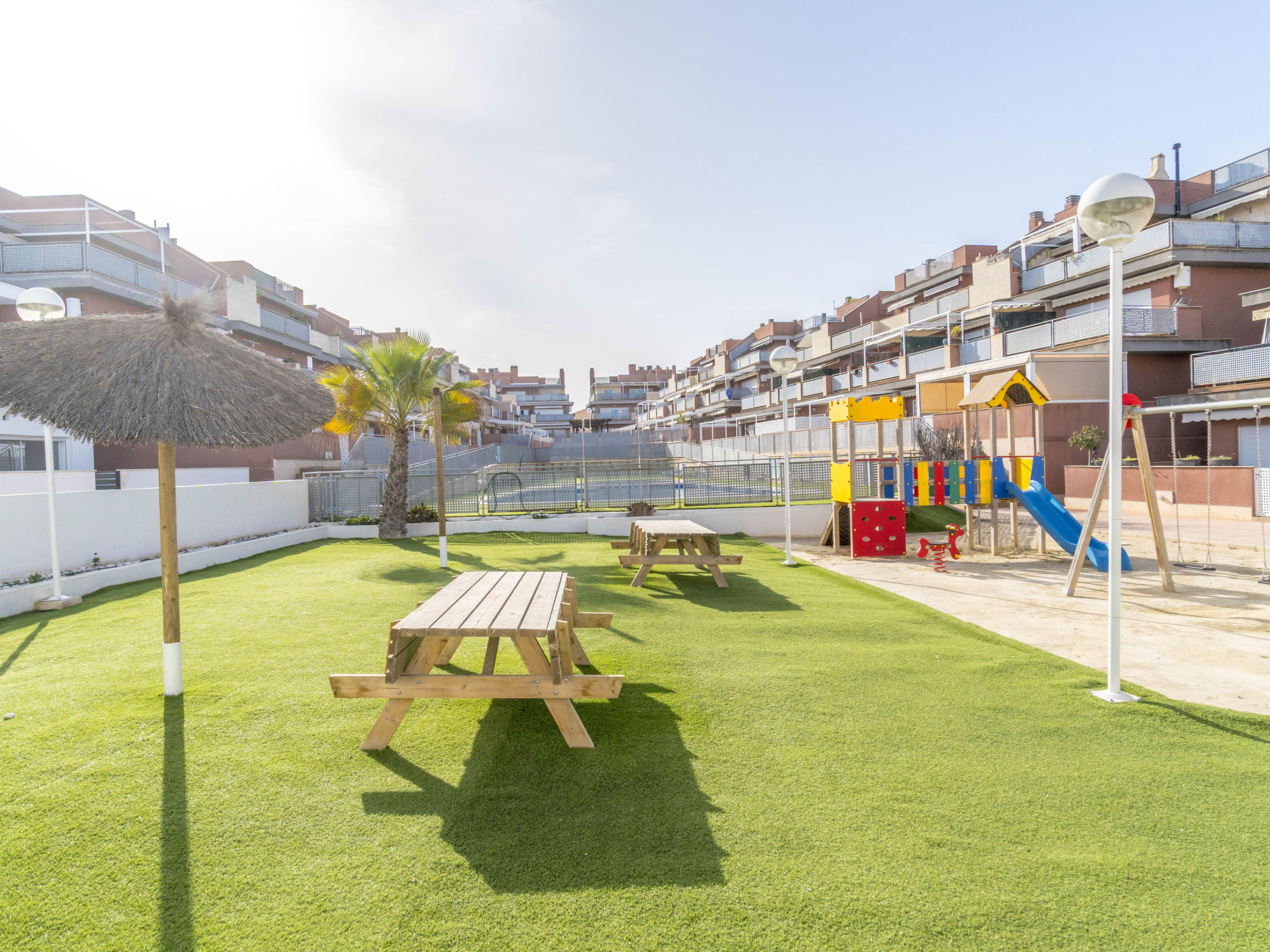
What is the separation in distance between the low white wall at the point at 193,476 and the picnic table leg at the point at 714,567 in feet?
44.5

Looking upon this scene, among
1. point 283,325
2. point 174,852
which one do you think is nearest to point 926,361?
point 283,325

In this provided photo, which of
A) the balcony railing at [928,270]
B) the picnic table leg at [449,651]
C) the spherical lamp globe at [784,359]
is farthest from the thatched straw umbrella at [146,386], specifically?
the balcony railing at [928,270]

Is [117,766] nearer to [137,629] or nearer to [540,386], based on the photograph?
[137,629]

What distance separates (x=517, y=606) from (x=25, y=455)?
19.9 metres

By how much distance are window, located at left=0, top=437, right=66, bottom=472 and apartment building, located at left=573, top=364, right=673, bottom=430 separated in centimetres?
7938

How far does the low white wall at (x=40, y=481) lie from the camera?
14312 mm

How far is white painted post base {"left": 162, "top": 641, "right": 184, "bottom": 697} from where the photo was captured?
4680 millimetres

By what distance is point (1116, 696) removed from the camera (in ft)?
15.1

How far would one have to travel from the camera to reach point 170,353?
4.59m

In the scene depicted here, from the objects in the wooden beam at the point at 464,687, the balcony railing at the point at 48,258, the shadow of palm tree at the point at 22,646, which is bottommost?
the shadow of palm tree at the point at 22,646

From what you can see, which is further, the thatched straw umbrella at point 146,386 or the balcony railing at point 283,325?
the balcony railing at point 283,325

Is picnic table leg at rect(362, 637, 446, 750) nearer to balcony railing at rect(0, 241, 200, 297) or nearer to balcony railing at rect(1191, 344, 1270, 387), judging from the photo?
balcony railing at rect(0, 241, 200, 297)

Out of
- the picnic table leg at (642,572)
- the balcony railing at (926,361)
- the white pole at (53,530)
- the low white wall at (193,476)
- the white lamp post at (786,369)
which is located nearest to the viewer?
the white pole at (53,530)

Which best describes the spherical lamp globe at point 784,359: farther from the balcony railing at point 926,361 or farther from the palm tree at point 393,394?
the balcony railing at point 926,361
